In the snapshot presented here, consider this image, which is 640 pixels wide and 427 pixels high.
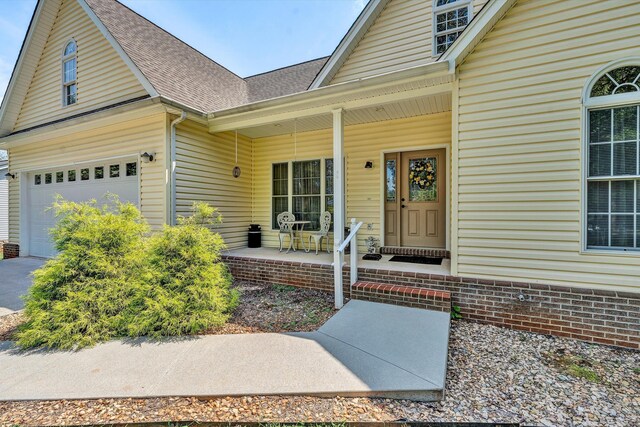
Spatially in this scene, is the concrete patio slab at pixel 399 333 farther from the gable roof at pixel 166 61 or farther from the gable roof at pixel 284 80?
the gable roof at pixel 284 80

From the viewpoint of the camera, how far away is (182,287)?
360 cm

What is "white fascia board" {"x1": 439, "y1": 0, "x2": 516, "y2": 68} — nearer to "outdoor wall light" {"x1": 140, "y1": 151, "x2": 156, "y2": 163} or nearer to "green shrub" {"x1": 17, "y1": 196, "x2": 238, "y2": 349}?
"green shrub" {"x1": 17, "y1": 196, "x2": 238, "y2": 349}

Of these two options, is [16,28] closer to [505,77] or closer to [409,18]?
[409,18]

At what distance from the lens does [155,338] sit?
3.36 m

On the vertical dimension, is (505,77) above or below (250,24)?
below

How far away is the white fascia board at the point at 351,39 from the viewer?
240 inches

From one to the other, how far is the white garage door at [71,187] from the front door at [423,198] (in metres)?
5.77

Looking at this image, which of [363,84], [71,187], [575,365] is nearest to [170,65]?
[71,187]

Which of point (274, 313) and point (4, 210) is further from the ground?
point (4, 210)

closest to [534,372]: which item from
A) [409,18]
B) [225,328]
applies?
[225,328]

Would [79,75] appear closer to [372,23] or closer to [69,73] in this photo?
[69,73]

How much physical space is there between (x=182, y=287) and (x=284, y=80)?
709 centimetres

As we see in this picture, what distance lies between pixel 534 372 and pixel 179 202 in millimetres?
6004

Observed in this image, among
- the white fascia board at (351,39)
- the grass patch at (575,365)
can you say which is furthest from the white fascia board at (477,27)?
the grass patch at (575,365)
